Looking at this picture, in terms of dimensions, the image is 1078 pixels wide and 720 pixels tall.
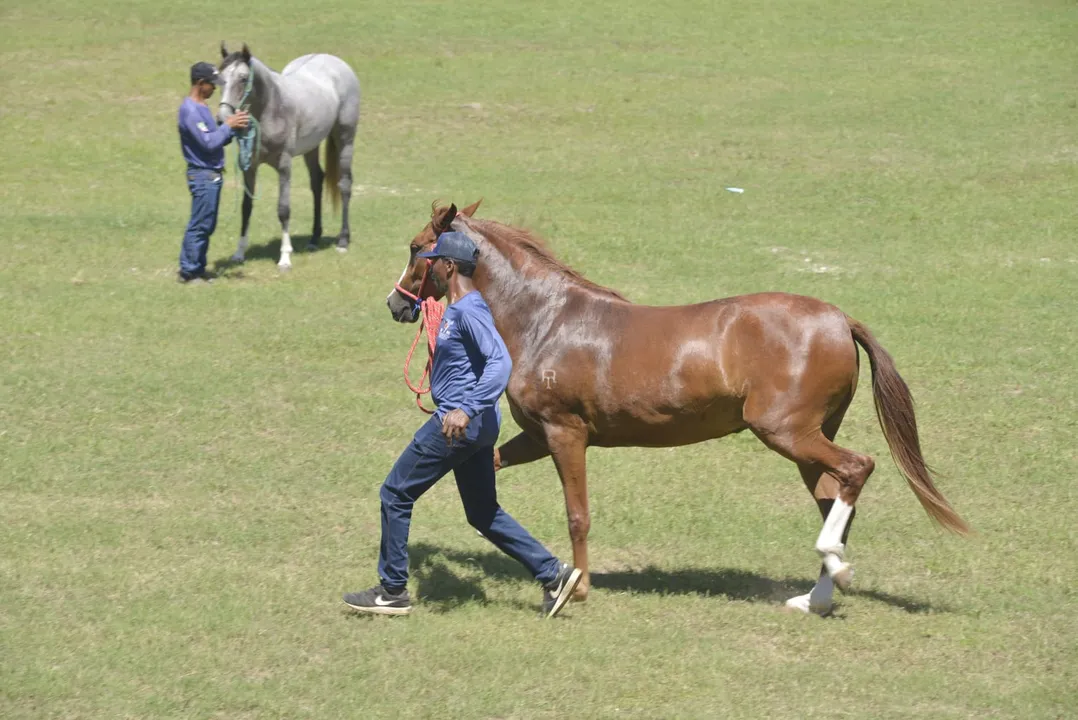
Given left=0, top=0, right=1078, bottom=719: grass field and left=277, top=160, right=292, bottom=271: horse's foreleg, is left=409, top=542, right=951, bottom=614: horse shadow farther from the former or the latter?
left=277, top=160, right=292, bottom=271: horse's foreleg

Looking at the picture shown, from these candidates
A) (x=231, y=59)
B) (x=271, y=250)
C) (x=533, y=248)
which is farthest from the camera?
(x=271, y=250)

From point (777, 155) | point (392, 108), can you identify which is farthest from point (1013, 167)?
point (392, 108)

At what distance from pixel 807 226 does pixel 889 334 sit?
4088mm

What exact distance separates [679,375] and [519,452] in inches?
45.9

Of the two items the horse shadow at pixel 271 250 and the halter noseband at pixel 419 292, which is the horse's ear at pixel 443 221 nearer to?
the halter noseband at pixel 419 292

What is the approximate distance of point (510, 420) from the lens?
1088cm

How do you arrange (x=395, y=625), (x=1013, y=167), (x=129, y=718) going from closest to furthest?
(x=129, y=718)
(x=395, y=625)
(x=1013, y=167)

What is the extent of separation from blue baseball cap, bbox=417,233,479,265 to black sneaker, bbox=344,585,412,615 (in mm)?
1867

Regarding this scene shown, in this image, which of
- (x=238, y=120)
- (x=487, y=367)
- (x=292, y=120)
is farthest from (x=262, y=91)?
(x=487, y=367)

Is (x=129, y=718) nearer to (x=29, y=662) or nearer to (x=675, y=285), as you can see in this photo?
(x=29, y=662)

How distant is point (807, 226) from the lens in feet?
53.5

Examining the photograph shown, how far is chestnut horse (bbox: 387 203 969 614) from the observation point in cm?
711

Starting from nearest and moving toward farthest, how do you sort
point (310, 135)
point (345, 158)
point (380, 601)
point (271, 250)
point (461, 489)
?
point (380, 601) < point (461, 489) < point (310, 135) < point (271, 250) < point (345, 158)

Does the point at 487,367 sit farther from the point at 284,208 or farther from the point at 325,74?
the point at 325,74
